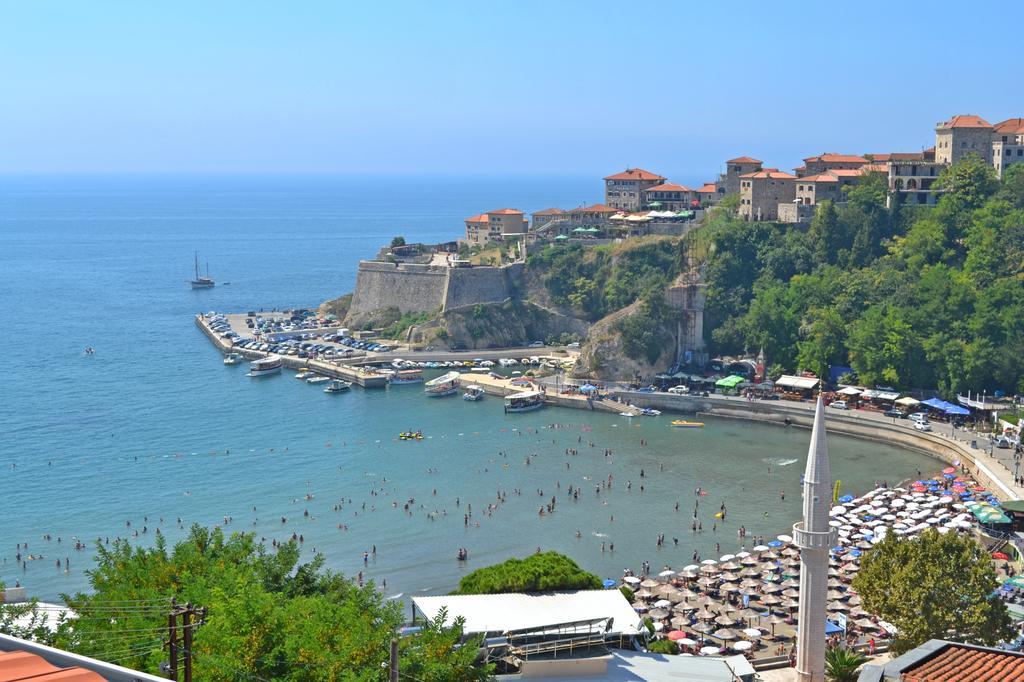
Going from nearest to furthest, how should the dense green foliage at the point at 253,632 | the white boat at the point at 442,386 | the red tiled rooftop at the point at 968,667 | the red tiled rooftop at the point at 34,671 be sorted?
the red tiled rooftop at the point at 34,671
the red tiled rooftop at the point at 968,667
the dense green foliage at the point at 253,632
the white boat at the point at 442,386

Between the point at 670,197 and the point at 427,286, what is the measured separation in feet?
55.7

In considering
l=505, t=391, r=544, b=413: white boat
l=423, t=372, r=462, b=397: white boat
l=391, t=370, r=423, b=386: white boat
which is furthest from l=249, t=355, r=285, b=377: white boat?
l=505, t=391, r=544, b=413: white boat

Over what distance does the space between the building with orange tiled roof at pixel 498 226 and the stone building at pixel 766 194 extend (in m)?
15.4

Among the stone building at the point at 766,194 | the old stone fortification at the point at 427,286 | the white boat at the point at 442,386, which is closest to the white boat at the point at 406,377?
the white boat at the point at 442,386

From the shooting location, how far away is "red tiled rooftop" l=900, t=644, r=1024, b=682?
15.5m

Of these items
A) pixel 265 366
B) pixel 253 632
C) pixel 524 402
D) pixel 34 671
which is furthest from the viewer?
pixel 265 366

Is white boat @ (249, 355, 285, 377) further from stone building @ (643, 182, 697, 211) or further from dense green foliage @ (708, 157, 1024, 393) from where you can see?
stone building @ (643, 182, 697, 211)

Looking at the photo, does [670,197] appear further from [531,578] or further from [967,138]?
[531,578]

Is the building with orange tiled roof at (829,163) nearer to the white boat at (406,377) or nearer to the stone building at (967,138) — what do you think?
the stone building at (967,138)

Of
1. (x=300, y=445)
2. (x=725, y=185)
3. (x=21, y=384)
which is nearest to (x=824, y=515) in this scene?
(x=300, y=445)

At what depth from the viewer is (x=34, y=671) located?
11.5 meters

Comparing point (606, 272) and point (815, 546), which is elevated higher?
point (606, 272)

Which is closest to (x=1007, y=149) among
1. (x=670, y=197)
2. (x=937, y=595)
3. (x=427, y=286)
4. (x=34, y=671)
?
(x=670, y=197)

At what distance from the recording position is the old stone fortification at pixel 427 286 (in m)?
68.0
